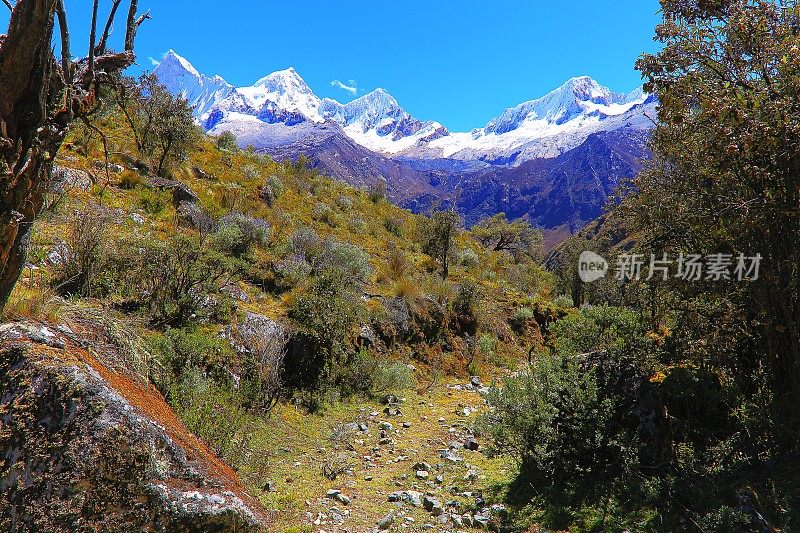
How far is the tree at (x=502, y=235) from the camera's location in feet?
112

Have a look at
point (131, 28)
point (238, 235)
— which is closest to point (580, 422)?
point (131, 28)

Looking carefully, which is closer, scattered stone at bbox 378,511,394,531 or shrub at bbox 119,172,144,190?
scattered stone at bbox 378,511,394,531

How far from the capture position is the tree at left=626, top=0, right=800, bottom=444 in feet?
14.8

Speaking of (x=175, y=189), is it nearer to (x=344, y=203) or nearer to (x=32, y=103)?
(x=344, y=203)

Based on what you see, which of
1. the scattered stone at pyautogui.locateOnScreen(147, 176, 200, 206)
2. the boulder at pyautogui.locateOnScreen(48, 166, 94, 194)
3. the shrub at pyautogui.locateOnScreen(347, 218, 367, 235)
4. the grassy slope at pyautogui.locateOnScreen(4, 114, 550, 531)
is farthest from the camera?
the shrub at pyautogui.locateOnScreen(347, 218, 367, 235)

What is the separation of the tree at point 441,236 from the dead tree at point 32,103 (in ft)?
54.0

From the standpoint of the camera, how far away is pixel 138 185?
13414 mm

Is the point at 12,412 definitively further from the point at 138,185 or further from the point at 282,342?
the point at 138,185

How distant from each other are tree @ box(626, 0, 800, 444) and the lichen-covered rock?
235 inches

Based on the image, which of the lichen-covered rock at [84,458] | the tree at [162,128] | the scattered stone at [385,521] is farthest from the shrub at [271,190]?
the lichen-covered rock at [84,458]

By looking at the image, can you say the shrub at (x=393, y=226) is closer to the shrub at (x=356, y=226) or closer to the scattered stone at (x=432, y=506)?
the shrub at (x=356, y=226)

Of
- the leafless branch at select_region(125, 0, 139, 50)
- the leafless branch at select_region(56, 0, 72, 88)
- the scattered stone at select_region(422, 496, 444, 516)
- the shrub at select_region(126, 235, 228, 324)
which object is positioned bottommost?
the scattered stone at select_region(422, 496, 444, 516)

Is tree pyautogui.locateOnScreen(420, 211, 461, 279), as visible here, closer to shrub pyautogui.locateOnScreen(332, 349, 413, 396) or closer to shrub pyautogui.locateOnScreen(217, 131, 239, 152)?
shrub pyautogui.locateOnScreen(332, 349, 413, 396)

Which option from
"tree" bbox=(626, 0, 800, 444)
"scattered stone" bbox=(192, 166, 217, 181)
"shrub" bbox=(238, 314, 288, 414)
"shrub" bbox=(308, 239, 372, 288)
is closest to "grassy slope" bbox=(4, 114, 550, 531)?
"scattered stone" bbox=(192, 166, 217, 181)
